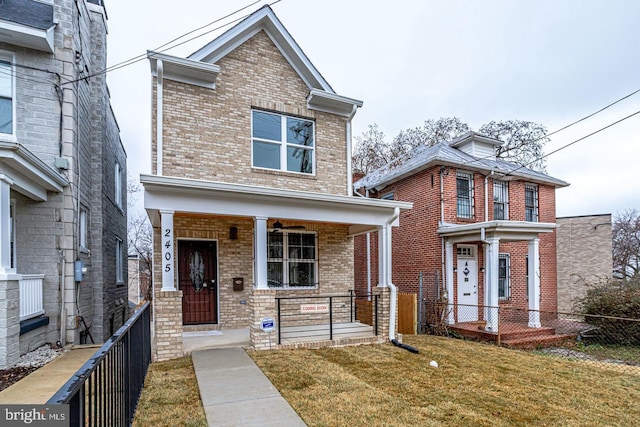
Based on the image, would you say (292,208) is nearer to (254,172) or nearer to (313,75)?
(254,172)

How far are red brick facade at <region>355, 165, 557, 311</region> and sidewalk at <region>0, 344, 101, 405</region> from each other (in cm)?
977

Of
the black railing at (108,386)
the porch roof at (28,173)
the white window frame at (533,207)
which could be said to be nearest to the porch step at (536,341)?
the white window frame at (533,207)

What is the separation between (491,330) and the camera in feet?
33.1

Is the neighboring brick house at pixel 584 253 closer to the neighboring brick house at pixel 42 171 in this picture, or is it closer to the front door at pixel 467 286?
the front door at pixel 467 286

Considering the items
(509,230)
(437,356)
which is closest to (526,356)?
(437,356)

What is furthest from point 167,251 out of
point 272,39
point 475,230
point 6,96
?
point 475,230

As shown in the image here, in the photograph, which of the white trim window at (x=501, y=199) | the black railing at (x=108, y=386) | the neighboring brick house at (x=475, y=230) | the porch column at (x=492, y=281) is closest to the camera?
the black railing at (x=108, y=386)

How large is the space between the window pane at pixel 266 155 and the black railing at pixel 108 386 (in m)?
5.16

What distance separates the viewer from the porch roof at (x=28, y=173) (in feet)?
18.2

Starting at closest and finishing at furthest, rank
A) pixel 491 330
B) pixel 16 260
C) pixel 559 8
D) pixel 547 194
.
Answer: pixel 16 260 < pixel 559 8 < pixel 491 330 < pixel 547 194

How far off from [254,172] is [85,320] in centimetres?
541

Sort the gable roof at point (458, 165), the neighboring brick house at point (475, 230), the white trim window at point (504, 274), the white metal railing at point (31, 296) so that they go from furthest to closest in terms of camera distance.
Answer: the white trim window at point (504, 274) < the gable roof at point (458, 165) < the neighboring brick house at point (475, 230) < the white metal railing at point (31, 296)

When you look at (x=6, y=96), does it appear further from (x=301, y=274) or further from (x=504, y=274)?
(x=504, y=274)

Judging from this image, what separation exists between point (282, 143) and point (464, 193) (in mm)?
7036
